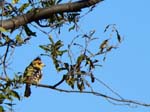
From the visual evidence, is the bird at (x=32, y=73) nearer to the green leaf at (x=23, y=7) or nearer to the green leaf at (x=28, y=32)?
the green leaf at (x=28, y=32)

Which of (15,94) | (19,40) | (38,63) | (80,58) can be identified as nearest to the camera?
(15,94)

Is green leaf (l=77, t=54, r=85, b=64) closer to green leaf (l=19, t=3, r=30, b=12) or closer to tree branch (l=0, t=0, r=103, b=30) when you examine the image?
tree branch (l=0, t=0, r=103, b=30)

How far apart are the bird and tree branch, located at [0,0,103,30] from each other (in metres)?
0.28

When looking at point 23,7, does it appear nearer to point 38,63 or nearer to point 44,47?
point 44,47

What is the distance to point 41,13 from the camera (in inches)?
116

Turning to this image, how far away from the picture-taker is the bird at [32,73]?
9.85ft

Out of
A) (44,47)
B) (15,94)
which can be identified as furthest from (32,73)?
(15,94)

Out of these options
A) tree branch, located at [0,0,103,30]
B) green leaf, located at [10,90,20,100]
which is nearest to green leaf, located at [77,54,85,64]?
tree branch, located at [0,0,103,30]

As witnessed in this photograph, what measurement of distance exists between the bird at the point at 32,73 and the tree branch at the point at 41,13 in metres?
0.28

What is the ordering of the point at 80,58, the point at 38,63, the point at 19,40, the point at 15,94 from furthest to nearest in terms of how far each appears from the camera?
the point at 38,63
the point at 19,40
the point at 80,58
the point at 15,94

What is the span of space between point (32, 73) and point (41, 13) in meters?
0.43

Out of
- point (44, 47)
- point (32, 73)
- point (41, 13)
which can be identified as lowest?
point (32, 73)

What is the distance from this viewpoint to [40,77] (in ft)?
12.0

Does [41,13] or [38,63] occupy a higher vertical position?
[41,13]
